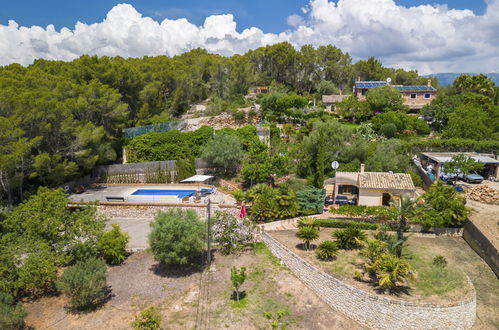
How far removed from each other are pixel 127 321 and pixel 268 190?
45.8ft

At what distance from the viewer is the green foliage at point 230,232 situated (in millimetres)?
24234

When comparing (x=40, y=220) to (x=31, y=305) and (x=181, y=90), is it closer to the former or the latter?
(x=31, y=305)

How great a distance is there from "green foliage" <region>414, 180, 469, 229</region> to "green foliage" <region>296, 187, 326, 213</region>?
7.14 m

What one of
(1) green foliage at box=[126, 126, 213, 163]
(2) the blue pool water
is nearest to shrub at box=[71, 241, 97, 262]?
(2) the blue pool water

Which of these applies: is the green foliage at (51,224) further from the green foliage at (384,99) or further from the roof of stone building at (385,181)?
the green foliage at (384,99)

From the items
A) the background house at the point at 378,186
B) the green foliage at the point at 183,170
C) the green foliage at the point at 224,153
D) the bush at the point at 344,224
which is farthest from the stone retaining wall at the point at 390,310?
the green foliage at the point at 183,170

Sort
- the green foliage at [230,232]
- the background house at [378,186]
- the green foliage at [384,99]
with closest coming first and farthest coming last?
the green foliage at [230,232] < the background house at [378,186] < the green foliage at [384,99]

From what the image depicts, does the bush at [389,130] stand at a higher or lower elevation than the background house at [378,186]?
higher

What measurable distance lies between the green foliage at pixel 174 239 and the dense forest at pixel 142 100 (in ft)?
47.4

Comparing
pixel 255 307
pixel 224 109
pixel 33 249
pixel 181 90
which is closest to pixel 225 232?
pixel 255 307

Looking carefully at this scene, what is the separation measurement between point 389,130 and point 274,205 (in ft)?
87.5

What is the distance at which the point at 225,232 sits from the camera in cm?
2428

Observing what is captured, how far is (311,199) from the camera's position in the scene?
27.0 meters

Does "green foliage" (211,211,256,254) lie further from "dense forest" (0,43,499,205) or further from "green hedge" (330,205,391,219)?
"dense forest" (0,43,499,205)
